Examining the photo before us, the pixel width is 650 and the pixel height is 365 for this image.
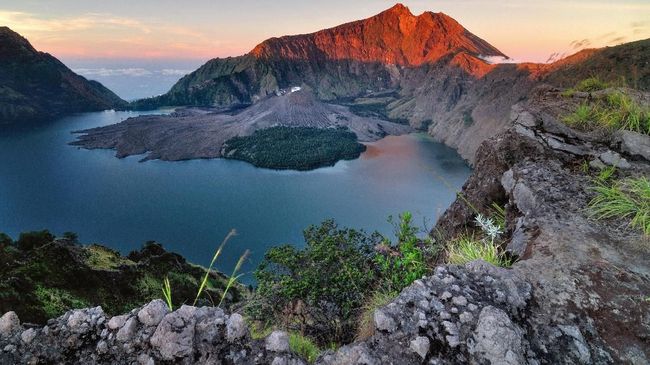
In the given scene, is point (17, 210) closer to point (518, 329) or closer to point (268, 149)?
point (268, 149)

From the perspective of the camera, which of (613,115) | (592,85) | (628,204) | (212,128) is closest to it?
(628,204)

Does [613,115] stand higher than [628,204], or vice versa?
Answer: [613,115]

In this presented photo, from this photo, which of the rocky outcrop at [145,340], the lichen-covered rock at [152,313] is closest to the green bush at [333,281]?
the rocky outcrop at [145,340]

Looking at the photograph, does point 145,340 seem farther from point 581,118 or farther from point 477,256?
point 581,118

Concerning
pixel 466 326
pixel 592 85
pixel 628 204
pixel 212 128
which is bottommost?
pixel 212 128

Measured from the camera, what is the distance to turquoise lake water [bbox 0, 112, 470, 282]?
51344 mm

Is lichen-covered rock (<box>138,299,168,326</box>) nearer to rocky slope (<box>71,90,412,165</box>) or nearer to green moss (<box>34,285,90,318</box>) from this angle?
green moss (<box>34,285,90,318</box>)

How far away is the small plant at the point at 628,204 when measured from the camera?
13.9ft

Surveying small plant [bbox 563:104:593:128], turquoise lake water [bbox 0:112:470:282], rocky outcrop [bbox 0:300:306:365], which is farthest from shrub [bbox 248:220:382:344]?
turquoise lake water [bbox 0:112:470:282]

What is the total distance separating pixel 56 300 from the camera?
21.8 m

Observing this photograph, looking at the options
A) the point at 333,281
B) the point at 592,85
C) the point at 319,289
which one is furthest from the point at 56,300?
the point at 592,85

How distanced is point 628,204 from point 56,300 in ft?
88.6

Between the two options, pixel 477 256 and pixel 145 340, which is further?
pixel 477 256

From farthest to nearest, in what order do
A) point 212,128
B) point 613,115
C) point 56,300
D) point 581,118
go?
point 212,128 → point 56,300 → point 581,118 → point 613,115
